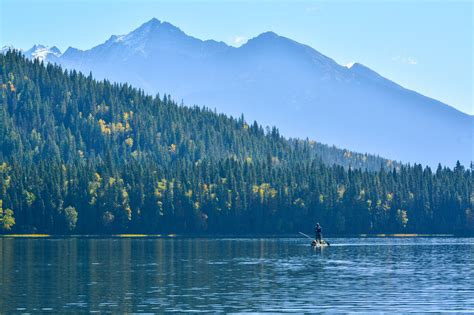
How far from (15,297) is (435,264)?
2198 inches

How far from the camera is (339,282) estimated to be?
304 feet

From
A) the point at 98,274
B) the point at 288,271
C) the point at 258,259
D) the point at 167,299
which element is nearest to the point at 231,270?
the point at 288,271

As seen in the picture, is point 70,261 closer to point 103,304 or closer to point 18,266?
point 18,266

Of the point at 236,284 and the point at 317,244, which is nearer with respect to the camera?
the point at 236,284

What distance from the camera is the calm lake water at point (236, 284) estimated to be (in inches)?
2933

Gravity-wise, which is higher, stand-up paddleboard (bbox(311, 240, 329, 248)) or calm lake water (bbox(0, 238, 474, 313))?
stand-up paddleboard (bbox(311, 240, 329, 248))

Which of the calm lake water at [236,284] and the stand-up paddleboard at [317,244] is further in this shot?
the stand-up paddleboard at [317,244]

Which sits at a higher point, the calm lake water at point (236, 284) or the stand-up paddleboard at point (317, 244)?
the stand-up paddleboard at point (317, 244)

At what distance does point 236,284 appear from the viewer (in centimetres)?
9106

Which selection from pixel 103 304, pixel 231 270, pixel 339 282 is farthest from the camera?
pixel 231 270

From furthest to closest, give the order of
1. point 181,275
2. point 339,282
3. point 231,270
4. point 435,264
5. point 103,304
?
1. point 435,264
2. point 231,270
3. point 181,275
4. point 339,282
5. point 103,304

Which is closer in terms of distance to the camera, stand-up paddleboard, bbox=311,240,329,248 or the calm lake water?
the calm lake water

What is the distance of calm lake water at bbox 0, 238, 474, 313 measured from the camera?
7450 centimetres

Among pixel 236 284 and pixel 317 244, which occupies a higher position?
pixel 317 244
